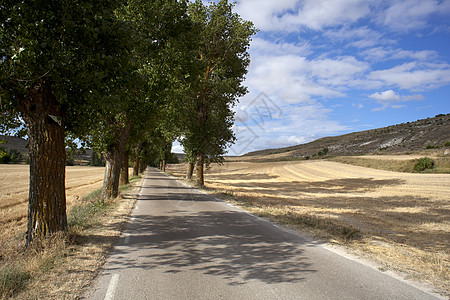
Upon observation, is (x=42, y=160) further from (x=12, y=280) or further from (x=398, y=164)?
(x=398, y=164)

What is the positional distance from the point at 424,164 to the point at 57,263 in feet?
131

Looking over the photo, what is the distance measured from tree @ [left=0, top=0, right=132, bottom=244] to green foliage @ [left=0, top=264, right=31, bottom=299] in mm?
1708

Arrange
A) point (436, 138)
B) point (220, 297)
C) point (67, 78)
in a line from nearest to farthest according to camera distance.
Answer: point (220, 297) → point (67, 78) → point (436, 138)

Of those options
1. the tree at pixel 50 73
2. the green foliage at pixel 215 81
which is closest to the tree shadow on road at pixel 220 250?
the tree at pixel 50 73

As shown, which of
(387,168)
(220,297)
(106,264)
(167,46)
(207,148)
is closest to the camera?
(220,297)

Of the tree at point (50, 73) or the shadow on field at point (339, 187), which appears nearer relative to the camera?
the tree at point (50, 73)

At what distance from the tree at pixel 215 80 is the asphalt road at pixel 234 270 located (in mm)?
14214

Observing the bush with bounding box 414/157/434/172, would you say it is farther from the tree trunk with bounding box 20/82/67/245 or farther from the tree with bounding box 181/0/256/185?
the tree trunk with bounding box 20/82/67/245

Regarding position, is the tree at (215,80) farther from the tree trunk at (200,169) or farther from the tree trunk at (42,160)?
the tree trunk at (42,160)

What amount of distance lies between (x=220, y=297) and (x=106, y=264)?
8.11 ft

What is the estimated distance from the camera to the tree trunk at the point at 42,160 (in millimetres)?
5699

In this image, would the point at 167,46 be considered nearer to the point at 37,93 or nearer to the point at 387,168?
the point at 37,93

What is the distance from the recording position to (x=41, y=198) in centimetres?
578

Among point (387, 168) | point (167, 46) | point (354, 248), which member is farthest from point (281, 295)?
point (387, 168)
